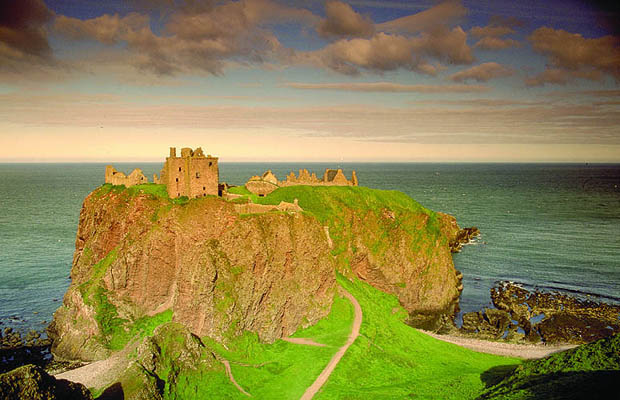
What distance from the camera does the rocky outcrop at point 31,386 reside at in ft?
83.8

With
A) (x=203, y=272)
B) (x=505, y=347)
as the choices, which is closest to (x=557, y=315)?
(x=505, y=347)

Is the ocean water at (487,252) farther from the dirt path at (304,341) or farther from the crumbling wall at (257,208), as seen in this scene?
the crumbling wall at (257,208)

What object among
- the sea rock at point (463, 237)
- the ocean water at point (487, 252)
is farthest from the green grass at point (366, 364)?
the sea rock at point (463, 237)

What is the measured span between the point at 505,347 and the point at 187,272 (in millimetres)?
43345

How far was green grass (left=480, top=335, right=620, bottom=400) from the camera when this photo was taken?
24.6 meters

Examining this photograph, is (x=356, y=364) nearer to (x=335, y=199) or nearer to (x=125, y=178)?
(x=335, y=199)

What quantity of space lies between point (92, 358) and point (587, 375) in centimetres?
4966

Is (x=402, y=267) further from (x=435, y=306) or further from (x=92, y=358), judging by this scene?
(x=92, y=358)

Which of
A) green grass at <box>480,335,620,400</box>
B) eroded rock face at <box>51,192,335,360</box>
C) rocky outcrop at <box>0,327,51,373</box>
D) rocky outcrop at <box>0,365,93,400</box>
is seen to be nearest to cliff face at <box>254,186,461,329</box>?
eroded rock face at <box>51,192,335,360</box>

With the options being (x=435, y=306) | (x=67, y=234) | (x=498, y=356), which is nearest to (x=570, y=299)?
(x=435, y=306)

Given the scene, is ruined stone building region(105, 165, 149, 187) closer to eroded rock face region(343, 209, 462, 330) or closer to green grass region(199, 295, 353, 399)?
green grass region(199, 295, 353, 399)

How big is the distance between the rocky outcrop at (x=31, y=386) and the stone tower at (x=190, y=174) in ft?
90.2

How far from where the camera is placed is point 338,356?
44.4m

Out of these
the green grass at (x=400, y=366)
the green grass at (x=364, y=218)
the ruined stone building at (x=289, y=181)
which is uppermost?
the ruined stone building at (x=289, y=181)
